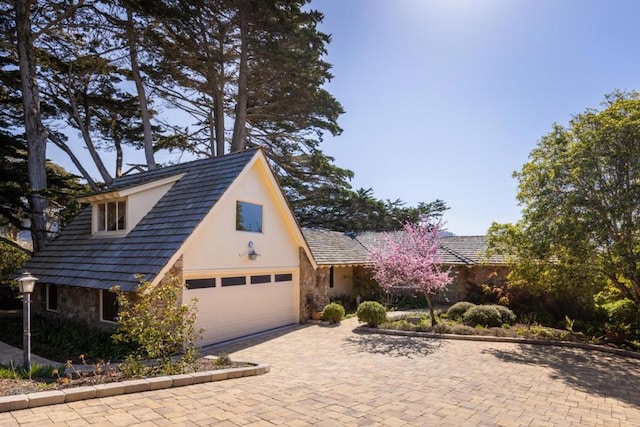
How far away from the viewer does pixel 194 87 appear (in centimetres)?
2147

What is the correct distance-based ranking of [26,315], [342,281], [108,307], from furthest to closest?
[342,281], [108,307], [26,315]

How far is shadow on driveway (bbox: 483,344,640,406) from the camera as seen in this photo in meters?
8.18

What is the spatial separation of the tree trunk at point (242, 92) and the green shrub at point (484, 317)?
14.4 metres

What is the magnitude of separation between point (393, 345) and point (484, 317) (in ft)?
15.8

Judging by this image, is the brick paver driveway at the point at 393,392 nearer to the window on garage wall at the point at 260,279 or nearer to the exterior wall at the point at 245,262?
the exterior wall at the point at 245,262

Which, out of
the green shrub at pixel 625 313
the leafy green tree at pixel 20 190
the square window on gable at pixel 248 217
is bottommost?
the green shrub at pixel 625 313

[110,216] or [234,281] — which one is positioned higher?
[110,216]

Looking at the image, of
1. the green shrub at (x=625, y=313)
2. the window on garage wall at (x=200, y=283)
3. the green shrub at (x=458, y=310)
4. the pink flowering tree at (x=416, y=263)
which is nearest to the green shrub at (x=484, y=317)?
the pink flowering tree at (x=416, y=263)

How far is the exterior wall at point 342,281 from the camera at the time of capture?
21938 millimetres

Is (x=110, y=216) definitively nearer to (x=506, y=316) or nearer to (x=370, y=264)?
(x=370, y=264)

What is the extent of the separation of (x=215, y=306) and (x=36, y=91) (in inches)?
562

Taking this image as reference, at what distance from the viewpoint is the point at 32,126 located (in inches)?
690

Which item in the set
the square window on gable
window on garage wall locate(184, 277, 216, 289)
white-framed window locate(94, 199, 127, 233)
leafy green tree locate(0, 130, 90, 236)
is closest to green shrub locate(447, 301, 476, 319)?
the square window on gable

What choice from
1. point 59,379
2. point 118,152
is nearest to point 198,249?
point 59,379
